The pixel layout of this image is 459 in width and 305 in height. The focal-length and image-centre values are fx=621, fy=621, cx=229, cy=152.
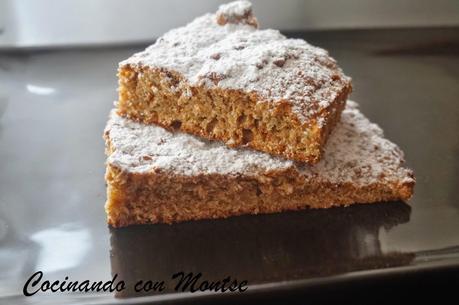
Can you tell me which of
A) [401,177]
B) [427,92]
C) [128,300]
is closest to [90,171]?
[128,300]

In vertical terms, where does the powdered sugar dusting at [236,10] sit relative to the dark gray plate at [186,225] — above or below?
above

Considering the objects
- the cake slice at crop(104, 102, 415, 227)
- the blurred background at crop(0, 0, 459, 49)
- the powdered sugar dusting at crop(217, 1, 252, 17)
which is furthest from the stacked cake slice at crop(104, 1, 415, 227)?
the blurred background at crop(0, 0, 459, 49)

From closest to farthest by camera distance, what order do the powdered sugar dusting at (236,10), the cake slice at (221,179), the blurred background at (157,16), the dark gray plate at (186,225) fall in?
the dark gray plate at (186,225), the cake slice at (221,179), the powdered sugar dusting at (236,10), the blurred background at (157,16)

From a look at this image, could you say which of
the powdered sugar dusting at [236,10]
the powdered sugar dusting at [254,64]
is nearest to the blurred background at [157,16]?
the powdered sugar dusting at [236,10]

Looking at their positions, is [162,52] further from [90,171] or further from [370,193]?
[370,193]

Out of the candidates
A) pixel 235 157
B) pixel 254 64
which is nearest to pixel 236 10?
pixel 254 64

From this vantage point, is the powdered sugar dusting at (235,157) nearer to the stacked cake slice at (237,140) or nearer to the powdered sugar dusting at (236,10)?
the stacked cake slice at (237,140)
